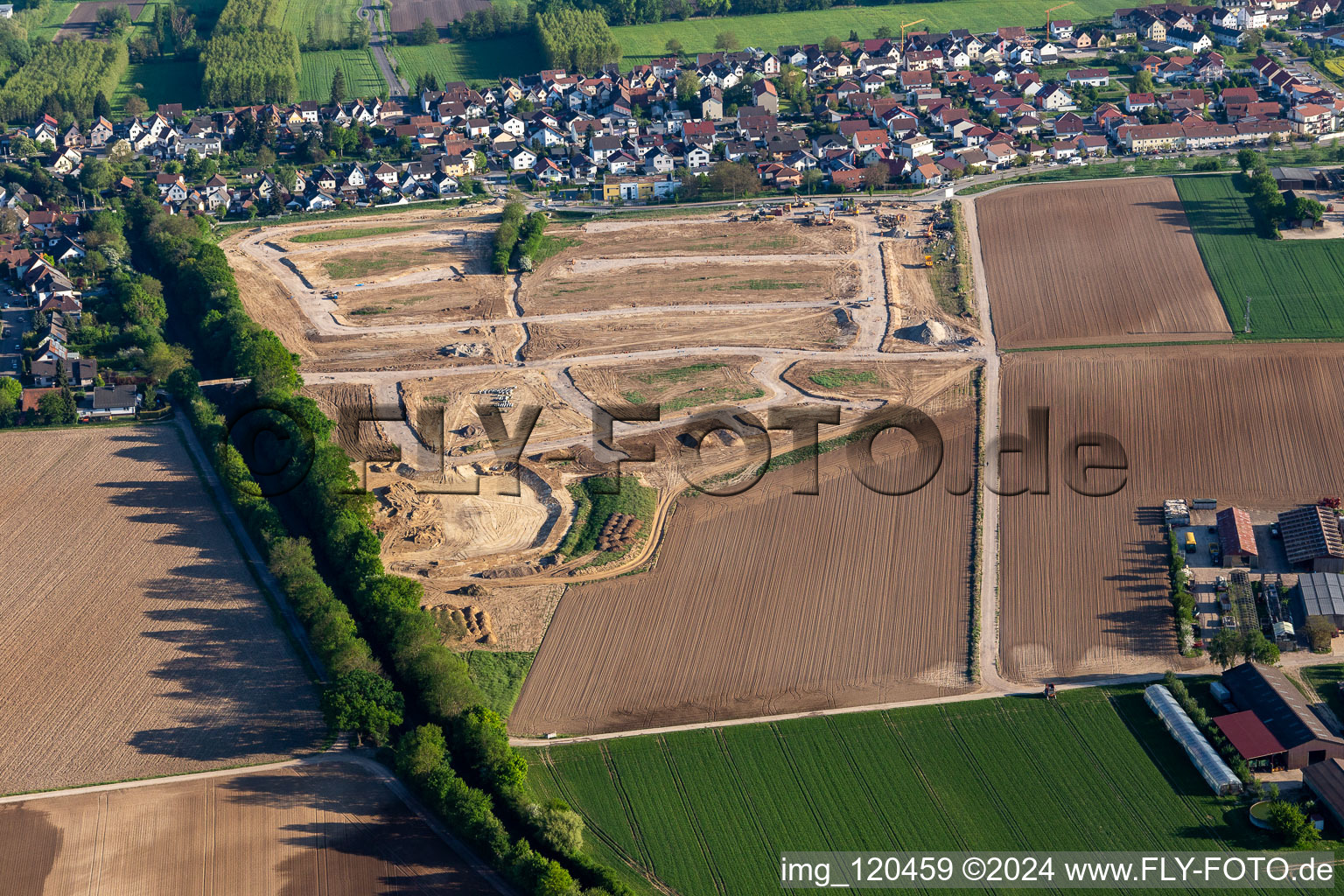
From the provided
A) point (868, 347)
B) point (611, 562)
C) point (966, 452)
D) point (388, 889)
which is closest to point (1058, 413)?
point (966, 452)

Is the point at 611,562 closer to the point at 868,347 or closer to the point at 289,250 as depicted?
the point at 868,347

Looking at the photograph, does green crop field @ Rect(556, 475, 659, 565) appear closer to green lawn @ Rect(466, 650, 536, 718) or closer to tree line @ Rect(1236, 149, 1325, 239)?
green lawn @ Rect(466, 650, 536, 718)

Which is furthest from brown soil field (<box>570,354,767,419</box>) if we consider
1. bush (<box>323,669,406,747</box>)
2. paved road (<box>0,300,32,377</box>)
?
paved road (<box>0,300,32,377</box>)

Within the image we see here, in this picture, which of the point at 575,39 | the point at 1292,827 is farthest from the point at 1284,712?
the point at 575,39

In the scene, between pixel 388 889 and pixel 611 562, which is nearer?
pixel 388 889

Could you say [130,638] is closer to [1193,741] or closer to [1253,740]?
[1193,741]

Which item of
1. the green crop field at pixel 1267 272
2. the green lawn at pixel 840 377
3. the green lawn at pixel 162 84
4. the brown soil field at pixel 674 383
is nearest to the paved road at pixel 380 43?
the green lawn at pixel 162 84

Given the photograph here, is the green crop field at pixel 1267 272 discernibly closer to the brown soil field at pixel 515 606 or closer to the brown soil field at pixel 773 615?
the brown soil field at pixel 773 615
